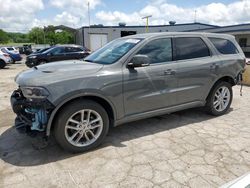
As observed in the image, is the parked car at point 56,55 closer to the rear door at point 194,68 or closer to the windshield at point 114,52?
the windshield at point 114,52

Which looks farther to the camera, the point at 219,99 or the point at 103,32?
the point at 103,32

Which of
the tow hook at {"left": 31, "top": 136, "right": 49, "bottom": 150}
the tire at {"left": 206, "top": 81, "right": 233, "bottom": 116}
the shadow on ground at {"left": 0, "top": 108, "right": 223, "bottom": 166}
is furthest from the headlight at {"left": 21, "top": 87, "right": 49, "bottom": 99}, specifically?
the tire at {"left": 206, "top": 81, "right": 233, "bottom": 116}

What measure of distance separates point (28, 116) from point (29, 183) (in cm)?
102

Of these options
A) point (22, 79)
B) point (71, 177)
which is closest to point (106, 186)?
point (71, 177)

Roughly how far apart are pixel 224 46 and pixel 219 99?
1165 millimetres

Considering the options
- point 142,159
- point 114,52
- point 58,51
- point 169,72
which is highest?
point 58,51

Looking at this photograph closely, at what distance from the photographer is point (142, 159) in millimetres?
3375

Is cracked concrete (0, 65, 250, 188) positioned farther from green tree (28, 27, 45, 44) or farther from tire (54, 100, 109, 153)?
green tree (28, 27, 45, 44)

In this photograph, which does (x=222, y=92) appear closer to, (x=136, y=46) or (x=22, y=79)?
(x=136, y=46)

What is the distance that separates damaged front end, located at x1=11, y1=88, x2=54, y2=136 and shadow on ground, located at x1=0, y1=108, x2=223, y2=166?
1.24ft

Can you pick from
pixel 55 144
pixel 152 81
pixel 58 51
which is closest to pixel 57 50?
pixel 58 51

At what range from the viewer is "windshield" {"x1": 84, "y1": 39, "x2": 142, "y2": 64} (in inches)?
156

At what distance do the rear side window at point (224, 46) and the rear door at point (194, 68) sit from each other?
0.89 ft

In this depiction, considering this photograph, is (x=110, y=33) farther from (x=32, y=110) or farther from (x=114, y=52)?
(x=32, y=110)
